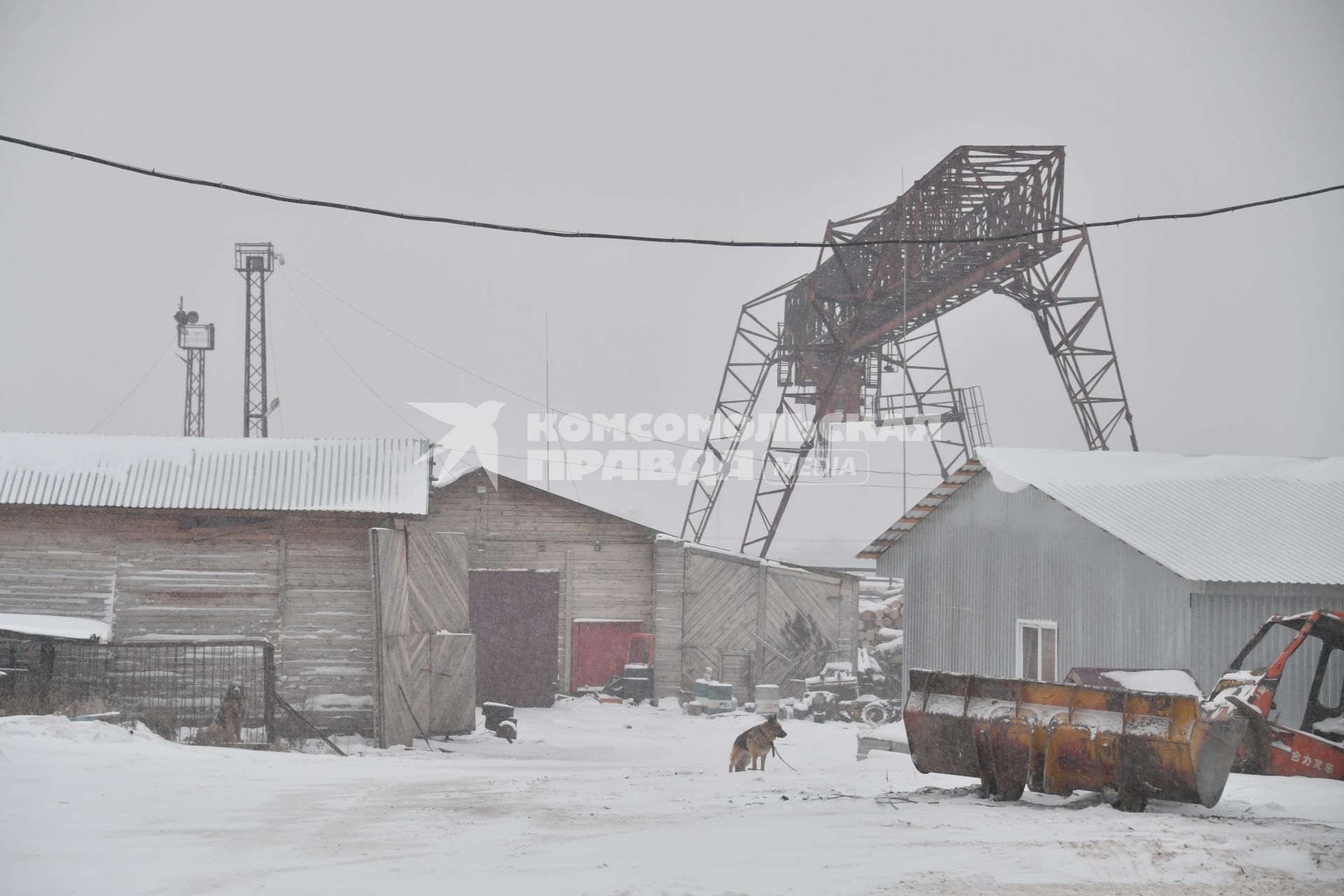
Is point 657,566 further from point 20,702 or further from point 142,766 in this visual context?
point 142,766

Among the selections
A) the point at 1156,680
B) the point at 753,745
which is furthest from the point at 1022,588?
the point at 753,745

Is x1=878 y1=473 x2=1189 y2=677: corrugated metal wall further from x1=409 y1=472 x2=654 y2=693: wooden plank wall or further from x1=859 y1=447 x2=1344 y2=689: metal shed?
x1=409 y1=472 x2=654 y2=693: wooden plank wall

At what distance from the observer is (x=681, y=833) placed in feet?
28.7

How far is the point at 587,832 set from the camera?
8914 millimetres

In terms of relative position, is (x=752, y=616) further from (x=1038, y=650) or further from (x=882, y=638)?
(x=1038, y=650)

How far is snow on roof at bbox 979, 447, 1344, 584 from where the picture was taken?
13.5 m

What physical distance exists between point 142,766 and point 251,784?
3.95ft

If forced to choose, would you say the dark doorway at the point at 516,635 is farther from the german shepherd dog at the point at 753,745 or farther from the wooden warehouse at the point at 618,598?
the german shepherd dog at the point at 753,745

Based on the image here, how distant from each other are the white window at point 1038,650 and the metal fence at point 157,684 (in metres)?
10.4

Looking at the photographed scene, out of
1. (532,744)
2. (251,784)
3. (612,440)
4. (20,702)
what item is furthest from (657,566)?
(612,440)

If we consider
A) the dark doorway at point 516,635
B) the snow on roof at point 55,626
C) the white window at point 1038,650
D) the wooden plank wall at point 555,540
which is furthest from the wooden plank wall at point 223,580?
the white window at point 1038,650

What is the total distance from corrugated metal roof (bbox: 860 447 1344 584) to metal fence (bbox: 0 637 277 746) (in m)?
11.1

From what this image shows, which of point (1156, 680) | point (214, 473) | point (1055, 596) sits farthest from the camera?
point (214, 473)

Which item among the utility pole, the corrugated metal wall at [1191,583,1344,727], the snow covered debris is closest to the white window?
the corrugated metal wall at [1191,583,1344,727]
